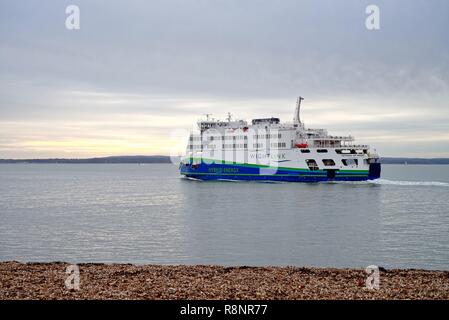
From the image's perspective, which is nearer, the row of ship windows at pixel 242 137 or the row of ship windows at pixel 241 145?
the row of ship windows at pixel 241 145

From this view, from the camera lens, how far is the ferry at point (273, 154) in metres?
64.6

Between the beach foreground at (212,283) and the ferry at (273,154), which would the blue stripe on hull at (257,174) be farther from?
the beach foreground at (212,283)

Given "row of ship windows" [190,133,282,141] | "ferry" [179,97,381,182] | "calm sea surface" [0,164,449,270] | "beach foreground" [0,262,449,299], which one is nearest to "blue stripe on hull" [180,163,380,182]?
"ferry" [179,97,381,182]

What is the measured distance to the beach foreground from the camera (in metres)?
9.53

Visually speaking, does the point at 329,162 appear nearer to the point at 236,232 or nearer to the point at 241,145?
the point at 241,145

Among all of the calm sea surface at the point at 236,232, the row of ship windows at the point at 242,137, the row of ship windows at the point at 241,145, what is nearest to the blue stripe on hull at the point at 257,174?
the row of ship windows at the point at 241,145

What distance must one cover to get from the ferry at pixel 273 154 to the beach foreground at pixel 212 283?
53401 millimetres

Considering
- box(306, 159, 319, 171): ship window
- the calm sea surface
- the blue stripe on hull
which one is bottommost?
the calm sea surface

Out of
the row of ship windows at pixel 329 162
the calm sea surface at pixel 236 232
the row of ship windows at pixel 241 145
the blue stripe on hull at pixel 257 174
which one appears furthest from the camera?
the row of ship windows at pixel 241 145

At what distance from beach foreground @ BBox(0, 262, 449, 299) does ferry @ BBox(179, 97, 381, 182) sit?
53.4 metres

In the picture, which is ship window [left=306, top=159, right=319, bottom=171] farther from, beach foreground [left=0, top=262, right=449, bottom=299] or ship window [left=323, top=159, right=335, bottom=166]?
beach foreground [left=0, top=262, right=449, bottom=299]

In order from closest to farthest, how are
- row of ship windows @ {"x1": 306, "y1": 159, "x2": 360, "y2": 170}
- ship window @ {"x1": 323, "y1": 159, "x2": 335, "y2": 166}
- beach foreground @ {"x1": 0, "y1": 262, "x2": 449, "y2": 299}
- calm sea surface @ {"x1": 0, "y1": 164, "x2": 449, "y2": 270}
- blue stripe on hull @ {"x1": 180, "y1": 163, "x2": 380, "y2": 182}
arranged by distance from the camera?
beach foreground @ {"x1": 0, "y1": 262, "x2": 449, "y2": 299} < calm sea surface @ {"x1": 0, "y1": 164, "x2": 449, "y2": 270} < blue stripe on hull @ {"x1": 180, "y1": 163, "x2": 380, "y2": 182} < row of ship windows @ {"x1": 306, "y1": 159, "x2": 360, "y2": 170} < ship window @ {"x1": 323, "y1": 159, "x2": 335, "y2": 166}
